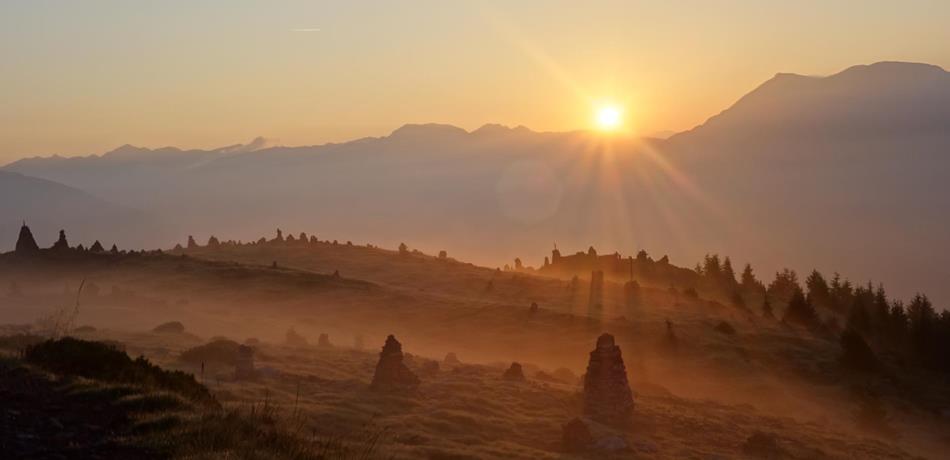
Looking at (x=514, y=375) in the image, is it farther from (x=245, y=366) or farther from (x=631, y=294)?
(x=631, y=294)

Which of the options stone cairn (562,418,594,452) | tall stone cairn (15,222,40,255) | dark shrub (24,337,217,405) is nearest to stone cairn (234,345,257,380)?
stone cairn (562,418,594,452)

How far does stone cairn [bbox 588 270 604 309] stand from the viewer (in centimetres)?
10438

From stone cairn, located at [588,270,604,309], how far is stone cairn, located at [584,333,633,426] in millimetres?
54064

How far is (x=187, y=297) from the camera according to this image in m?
105

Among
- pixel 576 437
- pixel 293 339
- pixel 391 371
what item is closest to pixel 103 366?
pixel 576 437

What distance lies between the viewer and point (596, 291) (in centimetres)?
11375

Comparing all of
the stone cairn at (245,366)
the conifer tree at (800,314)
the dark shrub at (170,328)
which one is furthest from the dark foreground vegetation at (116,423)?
the conifer tree at (800,314)

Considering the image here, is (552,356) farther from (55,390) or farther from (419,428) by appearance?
(55,390)

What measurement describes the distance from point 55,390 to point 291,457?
6.00 meters

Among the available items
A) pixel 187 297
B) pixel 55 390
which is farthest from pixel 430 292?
pixel 55 390

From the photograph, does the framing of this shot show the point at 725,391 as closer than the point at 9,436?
No

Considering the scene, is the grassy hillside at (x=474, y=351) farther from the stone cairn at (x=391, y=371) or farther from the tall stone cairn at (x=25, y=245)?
the tall stone cairn at (x=25, y=245)

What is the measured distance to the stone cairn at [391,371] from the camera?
48.4 m

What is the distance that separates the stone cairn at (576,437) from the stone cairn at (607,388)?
6.87 meters
